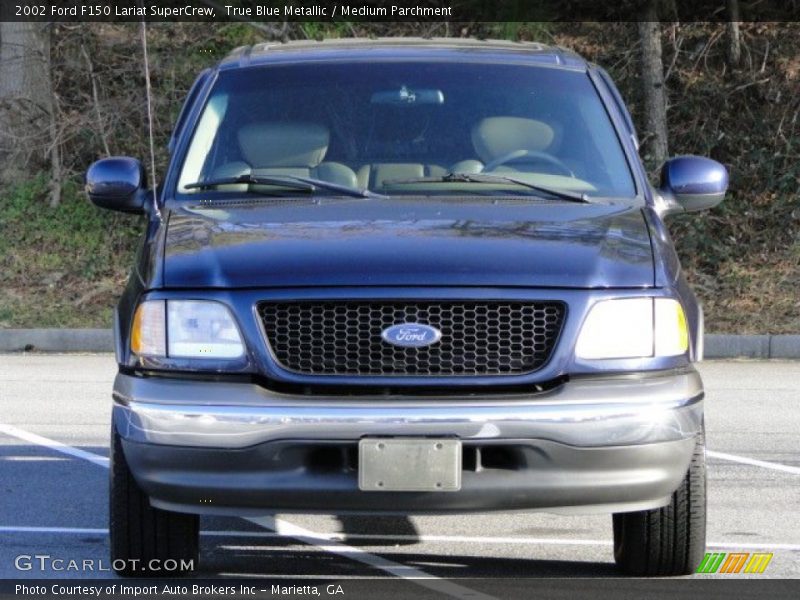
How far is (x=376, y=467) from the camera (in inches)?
187

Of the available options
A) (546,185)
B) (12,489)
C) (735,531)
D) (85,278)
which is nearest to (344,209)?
(546,185)

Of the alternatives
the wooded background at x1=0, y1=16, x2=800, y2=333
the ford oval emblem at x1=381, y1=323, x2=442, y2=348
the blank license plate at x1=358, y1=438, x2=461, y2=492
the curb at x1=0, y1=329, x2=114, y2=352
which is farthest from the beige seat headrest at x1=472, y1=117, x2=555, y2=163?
the wooded background at x1=0, y1=16, x2=800, y2=333

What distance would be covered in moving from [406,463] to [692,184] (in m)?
1.99

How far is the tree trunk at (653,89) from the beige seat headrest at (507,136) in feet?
38.3

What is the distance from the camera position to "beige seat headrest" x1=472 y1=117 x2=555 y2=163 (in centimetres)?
622

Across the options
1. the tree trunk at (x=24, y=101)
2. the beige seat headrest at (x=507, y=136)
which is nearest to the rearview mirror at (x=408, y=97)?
the beige seat headrest at (x=507, y=136)

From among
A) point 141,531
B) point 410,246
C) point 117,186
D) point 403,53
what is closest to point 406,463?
point 410,246

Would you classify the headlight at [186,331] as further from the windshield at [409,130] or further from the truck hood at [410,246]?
the windshield at [409,130]

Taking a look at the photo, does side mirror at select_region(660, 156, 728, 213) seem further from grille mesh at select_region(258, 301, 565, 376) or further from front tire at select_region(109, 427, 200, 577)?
front tire at select_region(109, 427, 200, 577)

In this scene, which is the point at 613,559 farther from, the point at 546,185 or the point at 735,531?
the point at 546,185

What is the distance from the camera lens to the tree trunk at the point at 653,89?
702 inches

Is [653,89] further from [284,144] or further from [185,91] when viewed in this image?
[284,144]

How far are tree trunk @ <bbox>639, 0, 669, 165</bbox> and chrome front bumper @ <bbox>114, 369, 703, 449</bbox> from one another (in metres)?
13.1

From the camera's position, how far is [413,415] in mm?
4773
